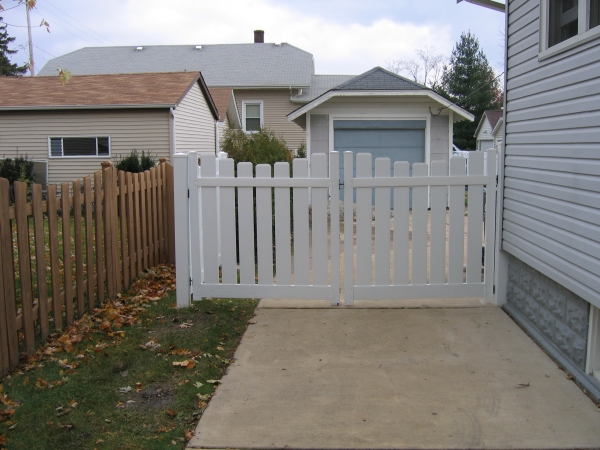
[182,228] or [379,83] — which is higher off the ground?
[379,83]

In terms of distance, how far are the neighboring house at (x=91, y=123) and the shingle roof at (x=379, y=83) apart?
256 inches

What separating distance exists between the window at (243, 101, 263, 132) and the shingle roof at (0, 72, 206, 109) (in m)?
8.29

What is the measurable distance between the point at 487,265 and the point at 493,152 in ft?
3.71

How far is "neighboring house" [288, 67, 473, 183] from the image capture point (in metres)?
15.3

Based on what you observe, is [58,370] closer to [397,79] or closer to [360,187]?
[360,187]

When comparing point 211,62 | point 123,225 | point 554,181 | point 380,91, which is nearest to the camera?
point 554,181

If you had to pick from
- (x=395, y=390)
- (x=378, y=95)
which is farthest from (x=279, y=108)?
(x=395, y=390)

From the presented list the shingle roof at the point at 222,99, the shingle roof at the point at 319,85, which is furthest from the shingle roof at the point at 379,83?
the shingle roof at the point at 319,85

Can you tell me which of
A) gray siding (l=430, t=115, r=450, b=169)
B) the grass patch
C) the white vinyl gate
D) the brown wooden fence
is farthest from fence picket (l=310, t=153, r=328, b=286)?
gray siding (l=430, t=115, r=450, b=169)

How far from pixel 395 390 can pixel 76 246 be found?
123 inches

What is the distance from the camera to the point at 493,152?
6.08m

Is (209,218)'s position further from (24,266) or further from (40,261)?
(24,266)

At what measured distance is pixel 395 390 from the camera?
4215mm

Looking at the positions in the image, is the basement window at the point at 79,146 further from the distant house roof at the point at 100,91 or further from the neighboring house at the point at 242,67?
the neighboring house at the point at 242,67
